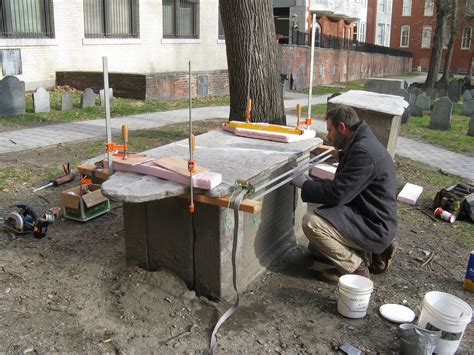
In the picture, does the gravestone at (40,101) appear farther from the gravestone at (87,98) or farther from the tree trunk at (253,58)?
the tree trunk at (253,58)

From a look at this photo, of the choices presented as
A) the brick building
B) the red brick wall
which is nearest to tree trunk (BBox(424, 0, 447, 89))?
the red brick wall

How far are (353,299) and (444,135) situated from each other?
10.2 meters

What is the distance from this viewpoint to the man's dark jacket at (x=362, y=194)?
3.87m

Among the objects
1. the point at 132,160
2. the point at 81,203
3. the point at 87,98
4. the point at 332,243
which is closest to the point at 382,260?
the point at 332,243

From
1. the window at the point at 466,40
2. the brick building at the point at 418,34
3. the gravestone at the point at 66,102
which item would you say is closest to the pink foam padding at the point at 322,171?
the gravestone at the point at 66,102

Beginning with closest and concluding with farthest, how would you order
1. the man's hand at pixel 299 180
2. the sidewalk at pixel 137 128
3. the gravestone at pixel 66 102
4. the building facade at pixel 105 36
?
1. the man's hand at pixel 299 180
2. the sidewalk at pixel 137 128
3. the gravestone at pixel 66 102
4. the building facade at pixel 105 36

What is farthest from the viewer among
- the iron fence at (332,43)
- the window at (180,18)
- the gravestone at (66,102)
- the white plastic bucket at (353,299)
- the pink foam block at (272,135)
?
the iron fence at (332,43)

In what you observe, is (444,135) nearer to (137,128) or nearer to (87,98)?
(137,128)

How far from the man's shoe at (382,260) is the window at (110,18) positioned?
14723mm

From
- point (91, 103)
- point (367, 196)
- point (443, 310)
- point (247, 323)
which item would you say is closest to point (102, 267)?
point (247, 323)

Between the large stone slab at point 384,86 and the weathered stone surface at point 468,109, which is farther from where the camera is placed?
the weathered stone surface at point 468,109

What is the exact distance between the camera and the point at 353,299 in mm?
3613

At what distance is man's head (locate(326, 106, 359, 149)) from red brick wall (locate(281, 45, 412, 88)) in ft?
63.7

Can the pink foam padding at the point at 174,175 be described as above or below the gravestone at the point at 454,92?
above
